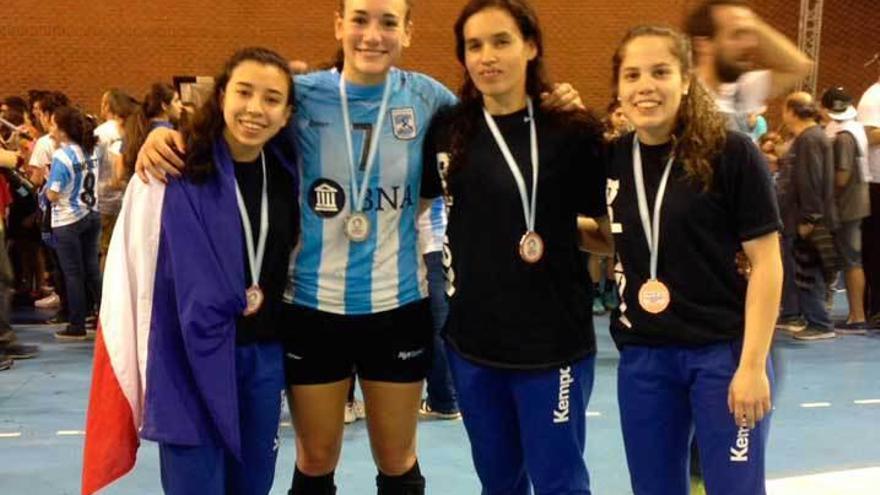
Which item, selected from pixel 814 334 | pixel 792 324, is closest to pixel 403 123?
pixel 814 334

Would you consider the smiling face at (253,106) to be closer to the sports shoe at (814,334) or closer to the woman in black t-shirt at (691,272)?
the woman in black t-shirt at (691,272)

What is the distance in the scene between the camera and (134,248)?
2.35 metres

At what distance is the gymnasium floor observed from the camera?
3.83 m

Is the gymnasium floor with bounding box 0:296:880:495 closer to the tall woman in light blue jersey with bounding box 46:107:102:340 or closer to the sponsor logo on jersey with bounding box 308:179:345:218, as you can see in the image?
the tall woman in light blue jersey with bounding box 46:107:102:340

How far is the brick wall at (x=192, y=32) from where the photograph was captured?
1127 centimetres

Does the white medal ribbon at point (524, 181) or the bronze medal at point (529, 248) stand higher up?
the white medal ribbon at point (524, 181)

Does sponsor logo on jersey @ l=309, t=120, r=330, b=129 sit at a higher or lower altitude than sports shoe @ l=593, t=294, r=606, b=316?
higher

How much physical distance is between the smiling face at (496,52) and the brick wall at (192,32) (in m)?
9.23

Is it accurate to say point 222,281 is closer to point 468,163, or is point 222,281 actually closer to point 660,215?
point 468,163

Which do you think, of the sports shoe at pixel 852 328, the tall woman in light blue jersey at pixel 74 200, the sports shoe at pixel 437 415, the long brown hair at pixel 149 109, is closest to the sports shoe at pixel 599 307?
the sports shoe at pixel 852 328

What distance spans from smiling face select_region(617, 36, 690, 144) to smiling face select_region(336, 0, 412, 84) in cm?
63

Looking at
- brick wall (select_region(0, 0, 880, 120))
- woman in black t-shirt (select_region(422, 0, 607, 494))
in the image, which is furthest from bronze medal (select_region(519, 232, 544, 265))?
brick wall (select_region(0, 0, 880, 120))

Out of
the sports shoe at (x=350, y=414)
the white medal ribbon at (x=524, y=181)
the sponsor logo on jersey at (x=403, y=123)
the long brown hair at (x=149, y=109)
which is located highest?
the sponsor logo on jersey at (x=403, y=123)

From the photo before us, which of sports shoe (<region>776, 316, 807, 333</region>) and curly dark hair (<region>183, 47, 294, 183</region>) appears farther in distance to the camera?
sports shoe (<region>776, 316, 807, 333</region>)
